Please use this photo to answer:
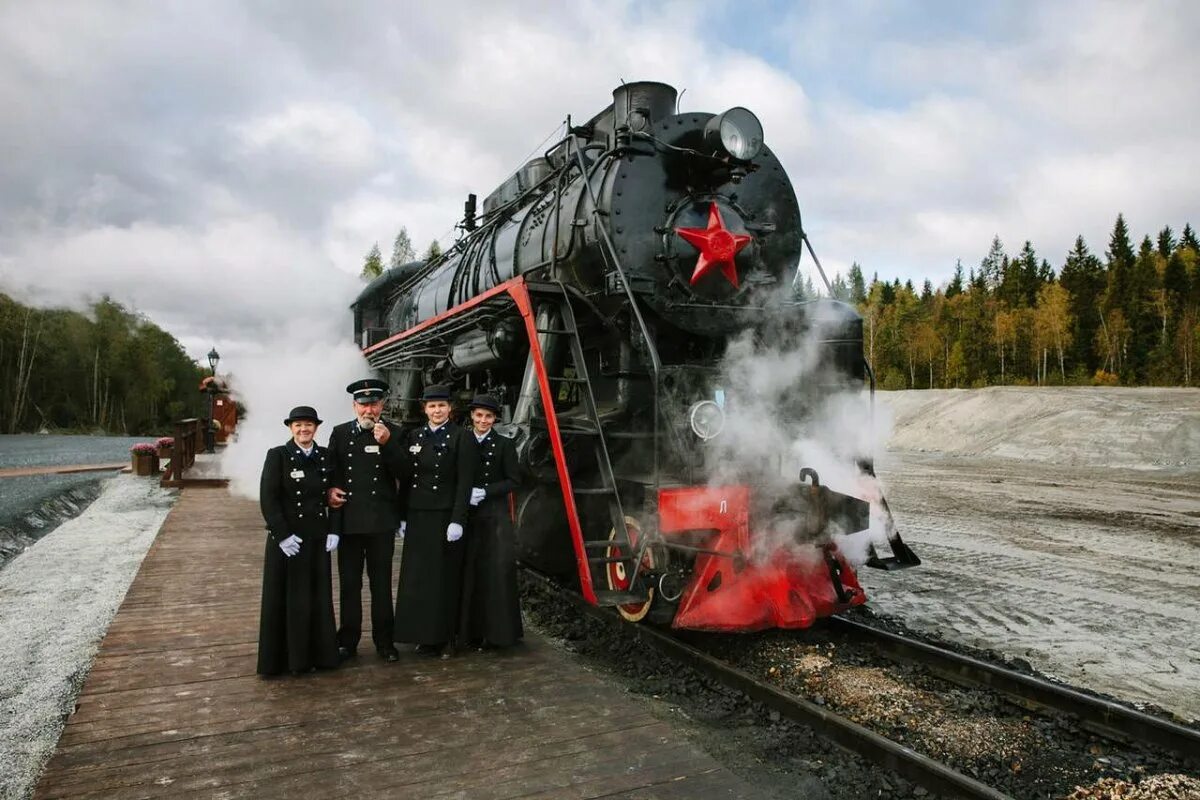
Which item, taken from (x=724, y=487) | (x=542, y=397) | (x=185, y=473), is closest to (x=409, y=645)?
(x=542, y=397)

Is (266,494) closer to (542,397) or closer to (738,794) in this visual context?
(542,397)

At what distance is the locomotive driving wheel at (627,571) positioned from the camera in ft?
15.7

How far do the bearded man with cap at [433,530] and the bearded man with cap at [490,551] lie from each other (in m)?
0.09

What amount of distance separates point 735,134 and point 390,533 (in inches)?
140

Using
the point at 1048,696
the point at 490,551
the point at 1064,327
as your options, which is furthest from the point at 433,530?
the point at 1064,327

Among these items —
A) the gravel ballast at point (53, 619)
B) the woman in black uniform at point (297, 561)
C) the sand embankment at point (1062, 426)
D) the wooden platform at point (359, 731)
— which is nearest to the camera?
the wooden platform at point (359, 731)

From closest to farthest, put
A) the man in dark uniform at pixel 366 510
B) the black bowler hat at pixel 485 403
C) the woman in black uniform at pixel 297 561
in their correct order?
the woman in black uniform at pixel 297 561 < the man in dark uniform at pixel 366 510 < the black bowler hat at pixel 485 403

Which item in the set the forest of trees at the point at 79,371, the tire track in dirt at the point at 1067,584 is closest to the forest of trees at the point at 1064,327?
the tire track in dirt at the point at 1067,584

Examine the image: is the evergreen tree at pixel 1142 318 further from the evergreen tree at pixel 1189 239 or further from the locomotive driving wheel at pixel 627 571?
the locomotive driving wheel at pixel 627 571

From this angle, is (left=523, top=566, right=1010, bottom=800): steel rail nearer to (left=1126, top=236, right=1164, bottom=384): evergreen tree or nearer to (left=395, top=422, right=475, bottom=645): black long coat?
(left=395, top=422, right=475, bottom=645): black long coat

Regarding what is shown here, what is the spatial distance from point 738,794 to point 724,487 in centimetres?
189

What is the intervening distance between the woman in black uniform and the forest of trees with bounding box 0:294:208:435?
151 feet

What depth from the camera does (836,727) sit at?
11.9ft

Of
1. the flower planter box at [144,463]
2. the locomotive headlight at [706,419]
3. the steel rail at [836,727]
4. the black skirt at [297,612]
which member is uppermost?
the locomotive headlight at [706,419]
